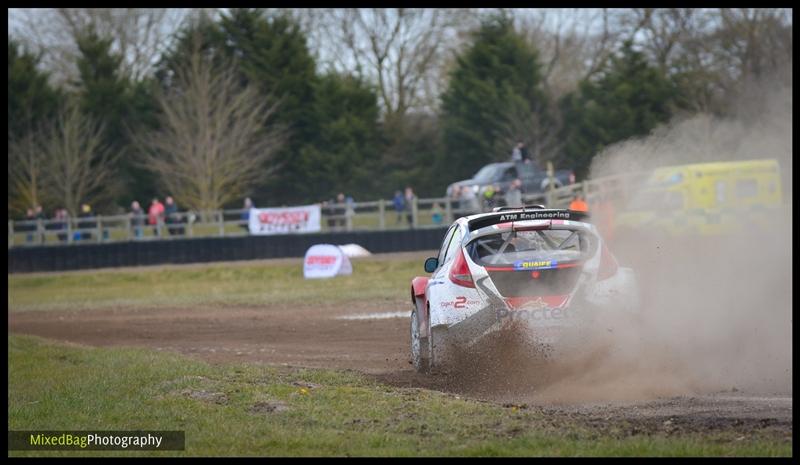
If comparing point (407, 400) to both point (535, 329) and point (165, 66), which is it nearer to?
point (535, 329)

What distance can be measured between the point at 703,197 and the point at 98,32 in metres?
43.0

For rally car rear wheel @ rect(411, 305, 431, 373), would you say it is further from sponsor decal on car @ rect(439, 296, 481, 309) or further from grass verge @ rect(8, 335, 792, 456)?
sponsor decal on car @ rect(439, 296, 481, 309)

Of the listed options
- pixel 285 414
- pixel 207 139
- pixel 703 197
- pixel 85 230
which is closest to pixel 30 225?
pixel 85 230

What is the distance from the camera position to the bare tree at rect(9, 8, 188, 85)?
6266cm

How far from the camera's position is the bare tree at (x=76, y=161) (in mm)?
48125

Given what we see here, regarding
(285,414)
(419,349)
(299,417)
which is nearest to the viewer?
(299,417)

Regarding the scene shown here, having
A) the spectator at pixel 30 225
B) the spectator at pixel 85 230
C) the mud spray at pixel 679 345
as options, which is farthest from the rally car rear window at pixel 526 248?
the spectator at pixel 30 225

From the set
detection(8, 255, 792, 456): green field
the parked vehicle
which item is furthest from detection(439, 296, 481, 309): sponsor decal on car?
the parked vehicle

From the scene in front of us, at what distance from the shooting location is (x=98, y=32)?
207ft

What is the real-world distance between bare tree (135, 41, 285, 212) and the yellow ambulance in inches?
922

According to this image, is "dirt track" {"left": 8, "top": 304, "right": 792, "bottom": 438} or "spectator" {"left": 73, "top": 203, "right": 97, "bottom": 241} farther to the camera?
"spectator" {"left": 73, "top": 203, "right": 97, "bottom": 241}

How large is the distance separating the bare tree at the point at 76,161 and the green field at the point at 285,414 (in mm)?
32414

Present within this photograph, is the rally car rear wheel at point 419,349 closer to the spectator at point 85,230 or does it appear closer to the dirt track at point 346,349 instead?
the dirt track at point 346,349

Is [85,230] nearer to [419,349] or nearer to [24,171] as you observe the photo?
[24,171]
